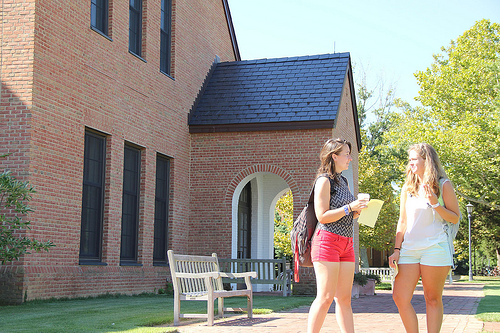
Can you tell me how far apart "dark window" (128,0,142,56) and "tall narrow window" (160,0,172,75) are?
1.21 metres

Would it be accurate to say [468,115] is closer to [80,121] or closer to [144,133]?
[144,133]

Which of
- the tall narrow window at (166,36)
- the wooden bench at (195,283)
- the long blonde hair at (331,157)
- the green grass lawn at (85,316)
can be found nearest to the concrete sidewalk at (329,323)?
the wooden bench at (195,283)

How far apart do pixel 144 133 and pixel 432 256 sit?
400 inches

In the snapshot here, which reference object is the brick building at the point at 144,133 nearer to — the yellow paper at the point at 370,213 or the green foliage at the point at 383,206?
the yellow paper at the point at 370,213

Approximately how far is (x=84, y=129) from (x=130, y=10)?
3814mm

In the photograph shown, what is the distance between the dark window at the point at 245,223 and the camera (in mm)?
18641

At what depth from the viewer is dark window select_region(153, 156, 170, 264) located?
15.3 metres

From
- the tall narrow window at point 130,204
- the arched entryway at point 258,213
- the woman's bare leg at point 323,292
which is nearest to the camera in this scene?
the woman's bare leg at point 323,292

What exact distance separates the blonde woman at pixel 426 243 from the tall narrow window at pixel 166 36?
11.5 metres

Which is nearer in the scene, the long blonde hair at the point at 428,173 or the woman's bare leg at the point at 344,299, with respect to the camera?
the woman's bare leg at the point at 344,299

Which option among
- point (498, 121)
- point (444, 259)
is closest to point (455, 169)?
point (498, 121)

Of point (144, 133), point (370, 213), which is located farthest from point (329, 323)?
point (144, 133)

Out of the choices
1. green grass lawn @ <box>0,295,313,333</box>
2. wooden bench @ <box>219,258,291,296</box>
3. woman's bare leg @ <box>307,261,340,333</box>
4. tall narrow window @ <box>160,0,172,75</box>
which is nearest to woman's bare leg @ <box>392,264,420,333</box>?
woman's bare leg @ <box>307,261,340,333</box>

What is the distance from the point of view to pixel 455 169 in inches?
1203
